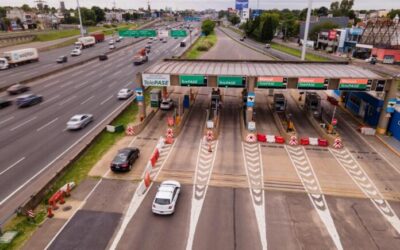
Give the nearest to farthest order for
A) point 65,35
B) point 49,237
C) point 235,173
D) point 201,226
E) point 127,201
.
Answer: point 49,237 < point 201,226 < point 127,201 < point 235,173 < point 65,35

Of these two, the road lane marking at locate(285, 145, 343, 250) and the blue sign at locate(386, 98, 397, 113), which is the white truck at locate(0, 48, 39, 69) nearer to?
the road lane marking at locate(285, 145, 343, 250)

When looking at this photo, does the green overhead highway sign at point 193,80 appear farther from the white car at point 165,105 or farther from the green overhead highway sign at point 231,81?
the white car at point 165,105

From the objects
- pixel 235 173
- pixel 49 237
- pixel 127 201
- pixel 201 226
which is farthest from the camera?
pixel 235 173

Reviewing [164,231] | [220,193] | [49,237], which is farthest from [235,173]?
[49,237]

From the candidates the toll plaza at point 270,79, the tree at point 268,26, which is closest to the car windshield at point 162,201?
the toll plaza at point 270,79

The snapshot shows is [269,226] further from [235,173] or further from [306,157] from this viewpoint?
[306,157]

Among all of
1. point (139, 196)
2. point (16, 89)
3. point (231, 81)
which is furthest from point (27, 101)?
point (231, 81)

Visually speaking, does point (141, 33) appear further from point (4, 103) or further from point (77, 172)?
point (77, 172)
